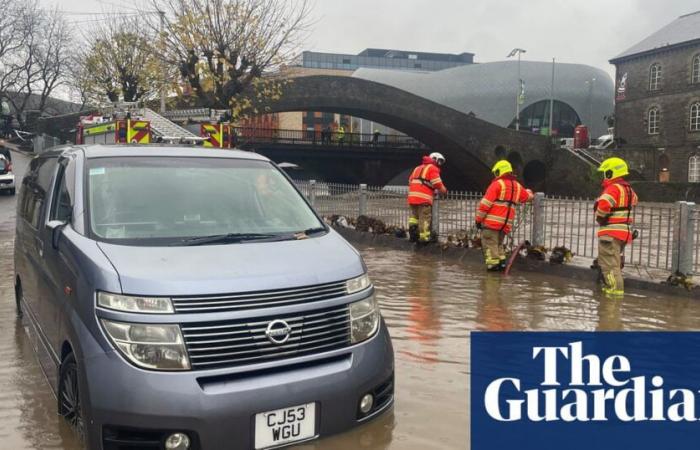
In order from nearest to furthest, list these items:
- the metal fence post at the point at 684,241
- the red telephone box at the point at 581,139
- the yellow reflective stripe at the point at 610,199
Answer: the yellow reflective stripe at the point at 610,199, the metal fence post at the point at 684,241, the red telephone box at the point at 581,139

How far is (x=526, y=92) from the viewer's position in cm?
8288

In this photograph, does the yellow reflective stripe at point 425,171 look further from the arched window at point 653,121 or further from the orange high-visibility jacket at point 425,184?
the arched window at point 653,121

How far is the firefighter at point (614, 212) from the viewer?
8219 millimetres

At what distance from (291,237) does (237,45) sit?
1955 centimetres

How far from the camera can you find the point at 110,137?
48.6 feet

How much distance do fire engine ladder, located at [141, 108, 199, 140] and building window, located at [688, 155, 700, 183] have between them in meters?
43.6

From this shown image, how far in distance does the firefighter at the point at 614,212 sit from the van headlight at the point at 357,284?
5.30 meters

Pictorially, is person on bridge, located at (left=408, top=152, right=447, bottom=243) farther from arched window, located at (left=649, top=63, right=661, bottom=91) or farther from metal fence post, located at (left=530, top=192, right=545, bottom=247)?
arched window, located at (left=649, top=63, right=661, bottom=91)

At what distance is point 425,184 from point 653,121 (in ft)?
150

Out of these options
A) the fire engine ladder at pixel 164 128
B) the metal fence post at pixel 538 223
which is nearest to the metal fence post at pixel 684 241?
the metal fence post at pixel 538 223

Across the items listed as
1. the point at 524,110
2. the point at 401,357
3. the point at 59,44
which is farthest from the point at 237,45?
the point at 524,110

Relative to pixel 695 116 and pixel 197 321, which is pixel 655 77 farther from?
pixel 197 321

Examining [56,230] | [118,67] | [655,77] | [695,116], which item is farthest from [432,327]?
[655,77]

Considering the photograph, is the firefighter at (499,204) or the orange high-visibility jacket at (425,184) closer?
the firefighter at (499,204)
